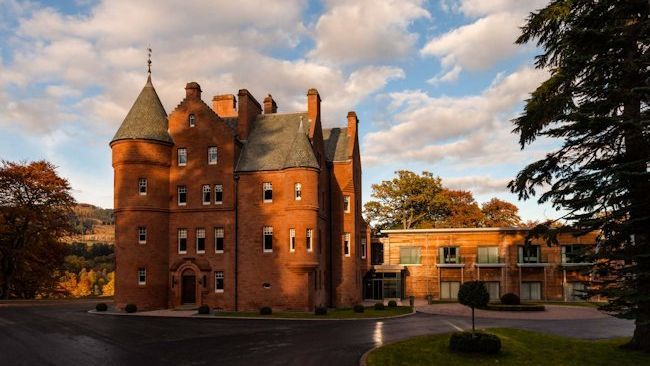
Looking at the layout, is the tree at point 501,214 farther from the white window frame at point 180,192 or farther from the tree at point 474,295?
the tree at point 474,295

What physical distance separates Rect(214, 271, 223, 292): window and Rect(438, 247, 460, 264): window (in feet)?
80.6

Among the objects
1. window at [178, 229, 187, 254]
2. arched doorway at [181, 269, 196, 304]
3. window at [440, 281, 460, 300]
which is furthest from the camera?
window at [440, 281, 460, 300]

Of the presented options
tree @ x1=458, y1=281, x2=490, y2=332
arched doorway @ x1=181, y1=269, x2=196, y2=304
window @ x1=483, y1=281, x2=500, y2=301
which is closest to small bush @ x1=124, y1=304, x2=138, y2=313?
arched doorway @ x1=181, y1=269, x2=196, y2=304

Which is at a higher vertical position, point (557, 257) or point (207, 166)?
point (207, 166)

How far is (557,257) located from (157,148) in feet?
130

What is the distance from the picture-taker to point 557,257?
5228cm

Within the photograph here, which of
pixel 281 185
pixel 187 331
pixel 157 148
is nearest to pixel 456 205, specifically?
pixel 281 185

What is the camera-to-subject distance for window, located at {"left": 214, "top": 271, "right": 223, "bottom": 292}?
40.5 m

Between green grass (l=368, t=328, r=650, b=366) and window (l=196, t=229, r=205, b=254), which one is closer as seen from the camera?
green grass (l=368, t=328, r=650, b=366)

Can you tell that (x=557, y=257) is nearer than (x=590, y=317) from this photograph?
No

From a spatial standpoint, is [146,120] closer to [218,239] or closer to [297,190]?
[218,239]

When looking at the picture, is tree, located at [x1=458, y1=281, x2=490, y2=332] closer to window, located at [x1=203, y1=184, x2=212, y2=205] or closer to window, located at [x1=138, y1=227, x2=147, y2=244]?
window, located at [x1=203, y1=184, x2=212, y2=205]

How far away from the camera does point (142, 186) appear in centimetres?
4075

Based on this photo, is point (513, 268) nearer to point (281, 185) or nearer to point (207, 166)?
point (281, 185)
